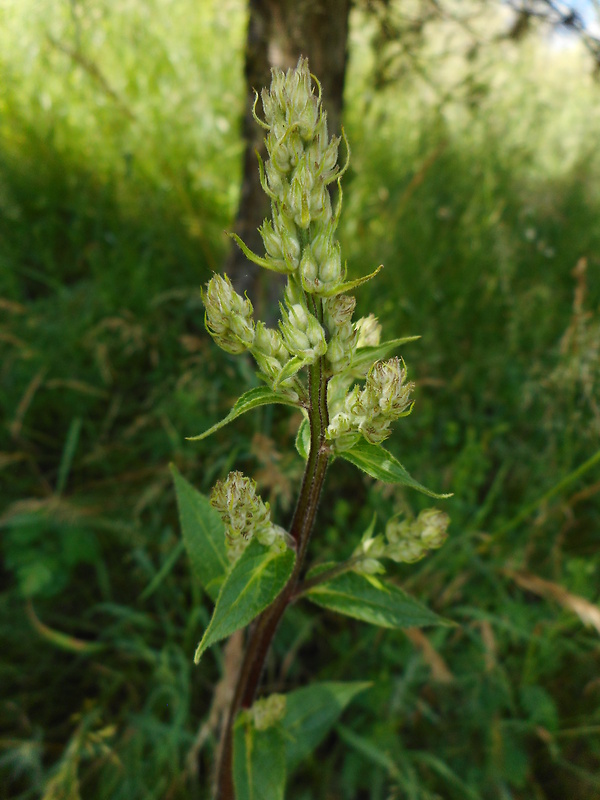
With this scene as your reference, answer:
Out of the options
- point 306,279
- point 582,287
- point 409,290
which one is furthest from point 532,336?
point 306,279

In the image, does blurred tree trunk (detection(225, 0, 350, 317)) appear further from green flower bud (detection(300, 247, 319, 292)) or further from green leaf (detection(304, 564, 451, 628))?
green flower bud (detection(300, 247, 319, 292))

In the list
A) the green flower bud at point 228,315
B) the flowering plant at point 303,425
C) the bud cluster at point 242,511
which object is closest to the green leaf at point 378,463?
the flowering plant at point 303,425

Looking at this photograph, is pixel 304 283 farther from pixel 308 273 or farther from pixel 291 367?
pixel 291 367

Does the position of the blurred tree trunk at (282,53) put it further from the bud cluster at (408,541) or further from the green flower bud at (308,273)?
the green flower bud at (308,273)

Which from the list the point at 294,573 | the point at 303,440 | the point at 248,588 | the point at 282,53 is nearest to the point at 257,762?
the point at 294,573

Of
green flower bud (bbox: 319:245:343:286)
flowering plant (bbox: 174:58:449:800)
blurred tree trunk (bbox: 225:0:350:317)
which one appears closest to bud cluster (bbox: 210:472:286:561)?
flowering plant (bbox: 174:58:449:800)

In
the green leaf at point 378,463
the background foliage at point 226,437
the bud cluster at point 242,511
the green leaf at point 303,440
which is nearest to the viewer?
the green leaf at point 378,463
